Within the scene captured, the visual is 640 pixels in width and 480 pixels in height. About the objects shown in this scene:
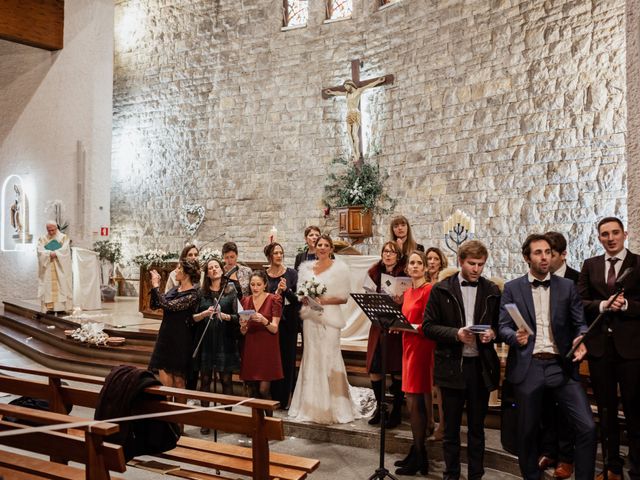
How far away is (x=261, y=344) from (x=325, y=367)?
1.79 ft

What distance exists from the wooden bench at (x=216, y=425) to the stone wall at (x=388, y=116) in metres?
6.14

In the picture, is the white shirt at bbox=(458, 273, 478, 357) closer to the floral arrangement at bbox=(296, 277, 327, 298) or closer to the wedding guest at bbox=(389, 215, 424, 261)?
the wedding guest at bbox=(389, 215, 424, 261)

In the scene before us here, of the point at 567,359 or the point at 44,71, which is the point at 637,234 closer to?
the point at 567,359

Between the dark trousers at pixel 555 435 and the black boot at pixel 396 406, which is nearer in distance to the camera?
the dark trousers at pixel 555 435

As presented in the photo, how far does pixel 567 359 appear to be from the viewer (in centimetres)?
305

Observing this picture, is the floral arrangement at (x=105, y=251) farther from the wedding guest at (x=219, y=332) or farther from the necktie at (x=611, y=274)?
the necktie at (x=611, y=274)

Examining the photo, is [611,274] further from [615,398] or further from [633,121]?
[633,121]

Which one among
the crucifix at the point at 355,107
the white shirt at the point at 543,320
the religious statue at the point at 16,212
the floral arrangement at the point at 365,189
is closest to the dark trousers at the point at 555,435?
the white shirt at the point at 543,320

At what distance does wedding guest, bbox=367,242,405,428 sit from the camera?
4.43 metres

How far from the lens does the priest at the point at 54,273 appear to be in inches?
360

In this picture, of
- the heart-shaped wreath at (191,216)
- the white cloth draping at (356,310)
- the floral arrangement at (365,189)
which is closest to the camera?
the white cloth draping at (356,310)

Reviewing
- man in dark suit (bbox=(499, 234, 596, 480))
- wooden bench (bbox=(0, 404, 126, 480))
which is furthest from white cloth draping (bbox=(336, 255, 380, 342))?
wooden bench (bbox=(0, 404, 126, 480))

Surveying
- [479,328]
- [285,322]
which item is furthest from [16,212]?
[479,328]

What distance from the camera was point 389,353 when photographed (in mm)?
4414
